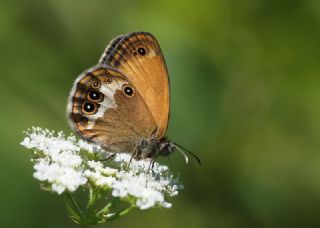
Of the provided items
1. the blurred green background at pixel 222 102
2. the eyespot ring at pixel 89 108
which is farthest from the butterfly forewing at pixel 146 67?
the blurred green background at pixel 222 102

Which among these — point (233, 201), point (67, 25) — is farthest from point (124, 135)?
point (67, 25)

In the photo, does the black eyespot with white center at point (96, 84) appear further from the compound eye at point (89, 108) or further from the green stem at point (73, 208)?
the green stem at point (73, 208)

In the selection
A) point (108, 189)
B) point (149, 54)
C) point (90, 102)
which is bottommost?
point (108, 189)

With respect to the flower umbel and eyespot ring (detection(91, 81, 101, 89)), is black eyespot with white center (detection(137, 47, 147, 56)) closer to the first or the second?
eyespot ring (detection(91, 81, 101, 89))

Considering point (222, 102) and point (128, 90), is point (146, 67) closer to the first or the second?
point (128, 90)

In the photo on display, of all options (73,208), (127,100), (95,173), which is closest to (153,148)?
(127,100)

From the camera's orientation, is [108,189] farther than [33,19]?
No

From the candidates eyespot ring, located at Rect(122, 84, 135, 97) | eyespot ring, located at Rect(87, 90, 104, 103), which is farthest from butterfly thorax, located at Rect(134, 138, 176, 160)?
eyespot ring, located at Rect(87, 90, 104, 103)

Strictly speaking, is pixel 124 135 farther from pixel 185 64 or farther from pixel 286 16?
pixel 286 16
